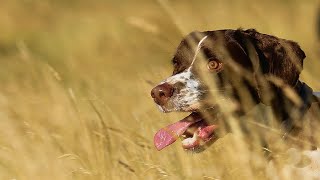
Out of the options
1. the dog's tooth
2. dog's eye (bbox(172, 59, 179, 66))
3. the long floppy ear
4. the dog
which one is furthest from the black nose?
the long floppy ear

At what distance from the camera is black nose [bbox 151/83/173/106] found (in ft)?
20.4

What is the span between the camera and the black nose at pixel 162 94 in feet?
20.4

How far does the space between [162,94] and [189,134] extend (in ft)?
0.94

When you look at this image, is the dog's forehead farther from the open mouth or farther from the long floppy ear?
the open mouth

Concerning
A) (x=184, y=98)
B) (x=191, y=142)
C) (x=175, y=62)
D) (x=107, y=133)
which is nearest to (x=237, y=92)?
(x=184, y=98)

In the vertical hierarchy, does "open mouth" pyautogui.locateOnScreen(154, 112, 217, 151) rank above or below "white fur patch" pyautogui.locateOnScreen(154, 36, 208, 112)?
below

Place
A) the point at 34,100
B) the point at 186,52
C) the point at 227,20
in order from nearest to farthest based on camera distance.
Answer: the point at 186,52, the point at 34,100, the point at 227,20

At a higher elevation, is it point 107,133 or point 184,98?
point 184,98

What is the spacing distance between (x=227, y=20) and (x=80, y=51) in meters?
3.02

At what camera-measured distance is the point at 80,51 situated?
2141 cm

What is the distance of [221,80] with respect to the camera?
6344 mm

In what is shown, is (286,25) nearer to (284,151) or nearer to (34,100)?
(34,100)

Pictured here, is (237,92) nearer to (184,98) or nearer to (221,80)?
(221,80)

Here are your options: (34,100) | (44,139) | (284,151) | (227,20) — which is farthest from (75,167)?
(227,20)
